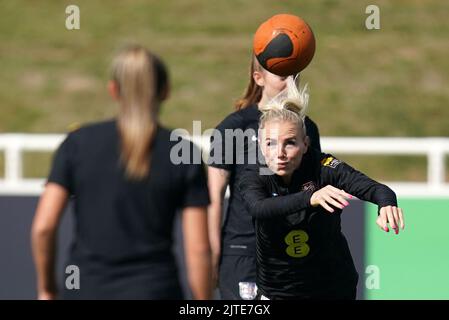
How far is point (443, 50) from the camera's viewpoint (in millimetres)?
21828

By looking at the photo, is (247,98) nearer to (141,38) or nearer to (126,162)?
(126,162)

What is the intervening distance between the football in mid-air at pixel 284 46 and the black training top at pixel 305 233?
0.82 metres

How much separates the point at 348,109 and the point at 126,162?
16612 mm

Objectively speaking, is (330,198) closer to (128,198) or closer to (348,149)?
(128,198)

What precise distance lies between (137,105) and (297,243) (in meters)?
1.55

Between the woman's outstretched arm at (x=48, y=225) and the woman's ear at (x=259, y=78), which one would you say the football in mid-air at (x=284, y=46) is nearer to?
the woman's ear at (x=259, y=78)

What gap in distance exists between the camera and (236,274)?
240 inches

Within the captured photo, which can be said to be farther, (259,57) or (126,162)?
(259,57)

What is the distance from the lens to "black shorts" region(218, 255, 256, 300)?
6051 mm

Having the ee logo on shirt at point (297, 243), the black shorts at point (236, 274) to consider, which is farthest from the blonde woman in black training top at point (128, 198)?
the black shorts at point (236, 274)

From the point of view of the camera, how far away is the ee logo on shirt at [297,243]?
17.5 ft

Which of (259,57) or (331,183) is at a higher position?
(259,57)
